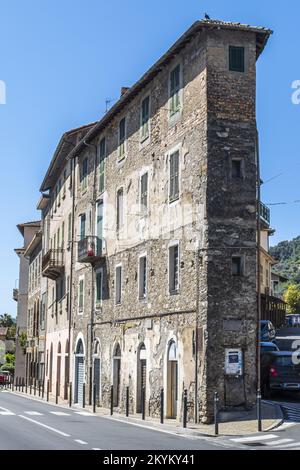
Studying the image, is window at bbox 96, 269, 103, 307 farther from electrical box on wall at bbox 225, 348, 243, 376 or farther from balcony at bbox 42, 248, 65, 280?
electrical box on wall at bbox 225, 348, 243, 376

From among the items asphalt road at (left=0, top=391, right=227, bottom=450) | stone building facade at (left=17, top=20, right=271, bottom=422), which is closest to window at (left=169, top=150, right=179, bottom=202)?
stone building facade at (left=17, top=20, right=271, bottom=422)

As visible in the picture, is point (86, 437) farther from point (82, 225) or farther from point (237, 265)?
point (82, 225)

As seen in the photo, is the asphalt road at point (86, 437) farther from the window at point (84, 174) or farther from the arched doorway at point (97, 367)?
the window at point (84, 174)

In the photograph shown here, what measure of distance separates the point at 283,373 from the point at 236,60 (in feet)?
32.0

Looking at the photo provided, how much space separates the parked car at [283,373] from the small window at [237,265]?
11.5 feet

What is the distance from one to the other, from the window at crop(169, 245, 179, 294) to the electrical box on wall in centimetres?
356

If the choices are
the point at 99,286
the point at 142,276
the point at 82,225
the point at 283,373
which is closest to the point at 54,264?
the point at 82,225

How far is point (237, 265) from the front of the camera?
22.2m

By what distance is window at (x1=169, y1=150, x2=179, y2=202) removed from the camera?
24484mm

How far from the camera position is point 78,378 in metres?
35.8

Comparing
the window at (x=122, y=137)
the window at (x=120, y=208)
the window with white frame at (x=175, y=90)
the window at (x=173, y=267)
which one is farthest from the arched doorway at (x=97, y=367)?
the window with white frame at (x=175, y=90)

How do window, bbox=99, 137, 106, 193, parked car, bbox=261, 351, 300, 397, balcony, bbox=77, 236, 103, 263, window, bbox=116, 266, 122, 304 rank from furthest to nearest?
1. window, bbox=99, 137, 106, 193
2. balcony, bbox=77, 236, 103, 263
3. window, bbox=116, 266, 122, 304
4. parked car, bbox=261, 351, 300, 397
